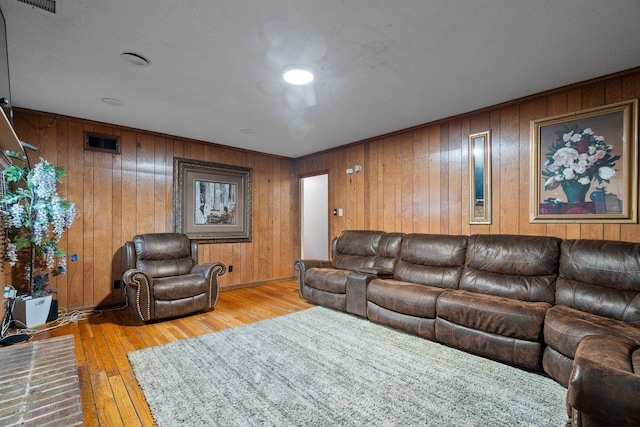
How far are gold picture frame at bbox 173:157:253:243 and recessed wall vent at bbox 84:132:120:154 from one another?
770 millimetres

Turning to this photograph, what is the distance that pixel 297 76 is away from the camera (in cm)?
260

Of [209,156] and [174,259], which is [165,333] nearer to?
[174,259]

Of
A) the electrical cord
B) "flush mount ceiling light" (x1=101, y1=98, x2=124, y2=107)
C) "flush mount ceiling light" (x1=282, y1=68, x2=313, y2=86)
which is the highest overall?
"flush mount ceiling light" (x1=101, y1=98, x2=124, y2=107)

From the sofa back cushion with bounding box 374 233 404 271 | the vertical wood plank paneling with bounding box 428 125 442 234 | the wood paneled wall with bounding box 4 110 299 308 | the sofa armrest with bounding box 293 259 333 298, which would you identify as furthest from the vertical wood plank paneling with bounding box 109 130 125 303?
the vertical wood plank paneling with bounding box 428 125 442 234

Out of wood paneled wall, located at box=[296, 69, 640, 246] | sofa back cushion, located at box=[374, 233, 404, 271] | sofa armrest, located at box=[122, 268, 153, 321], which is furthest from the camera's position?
sofa back cushion, located at box=[374, 233, 404, 271]

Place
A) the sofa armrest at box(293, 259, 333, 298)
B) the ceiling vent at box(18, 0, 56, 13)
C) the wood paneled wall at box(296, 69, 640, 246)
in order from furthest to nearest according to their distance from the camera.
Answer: the sofa armrest at box(293, 259, 333, 298), the wood paneled wall at box(296, 69, 640, 246), the ceiling vent at box(18, 0, 56, 13)

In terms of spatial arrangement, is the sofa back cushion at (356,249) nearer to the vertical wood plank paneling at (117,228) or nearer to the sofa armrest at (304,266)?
the sofa armrest at (304,266)

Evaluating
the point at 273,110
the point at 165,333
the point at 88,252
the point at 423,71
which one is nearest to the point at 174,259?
the point at 88,252

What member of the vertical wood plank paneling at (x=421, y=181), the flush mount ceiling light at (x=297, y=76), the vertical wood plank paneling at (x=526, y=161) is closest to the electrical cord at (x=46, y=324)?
the flush mount ceiling light at (x=297, y=76)

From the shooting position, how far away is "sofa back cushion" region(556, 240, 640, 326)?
2205 millimetres

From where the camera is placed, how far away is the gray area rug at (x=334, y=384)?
5.73ft

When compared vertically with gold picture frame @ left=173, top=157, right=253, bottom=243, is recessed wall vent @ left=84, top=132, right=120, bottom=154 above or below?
above

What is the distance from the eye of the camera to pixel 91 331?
10.2 ft

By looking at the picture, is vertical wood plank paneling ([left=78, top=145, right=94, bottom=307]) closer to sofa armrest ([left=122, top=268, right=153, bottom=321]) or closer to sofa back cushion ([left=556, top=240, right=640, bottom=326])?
sofa armrest ([left=122, top=268, right=153, bottom=321])
